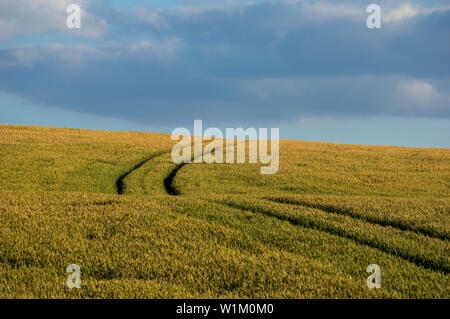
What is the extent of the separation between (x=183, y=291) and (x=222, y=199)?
8.10m

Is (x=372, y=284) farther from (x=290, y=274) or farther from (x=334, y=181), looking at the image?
(x=334, y=181)

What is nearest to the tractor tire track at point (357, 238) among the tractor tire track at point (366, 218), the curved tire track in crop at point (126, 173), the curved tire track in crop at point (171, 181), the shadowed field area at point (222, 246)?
the shadowed field area at point (222, 246)

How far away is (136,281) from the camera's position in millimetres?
9492

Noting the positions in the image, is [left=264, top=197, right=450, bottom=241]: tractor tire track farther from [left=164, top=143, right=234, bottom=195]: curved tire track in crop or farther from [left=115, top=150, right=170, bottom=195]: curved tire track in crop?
[left=115, top=150, right=170, bottom=195]: curved tire track in crop

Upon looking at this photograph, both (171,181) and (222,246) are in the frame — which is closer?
(222,246)

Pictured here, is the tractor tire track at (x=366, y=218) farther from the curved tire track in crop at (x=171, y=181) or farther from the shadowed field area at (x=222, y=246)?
the curved tire track in crop at (x=171, y=181)

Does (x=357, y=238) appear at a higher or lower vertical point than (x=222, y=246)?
higher

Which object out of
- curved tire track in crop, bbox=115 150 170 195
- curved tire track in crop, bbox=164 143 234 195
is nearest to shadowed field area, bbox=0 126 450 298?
curved tire track in crop, bbox=115 150 170 195

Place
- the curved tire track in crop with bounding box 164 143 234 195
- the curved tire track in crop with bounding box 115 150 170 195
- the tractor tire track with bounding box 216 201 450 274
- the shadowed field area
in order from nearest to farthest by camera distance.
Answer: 1. the shadowed field area
2. the tractor tire track with bounding box 216 201 450 274
3. the curved tire track in crop with bounding box 164 143 234 195
4. the curved tire track in crop with bounding box 115 150 170 195

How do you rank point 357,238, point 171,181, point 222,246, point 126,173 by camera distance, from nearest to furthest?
point 222,246, point 357,238, point 171,181, point 126,173

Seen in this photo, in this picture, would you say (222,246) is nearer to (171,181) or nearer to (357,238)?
(357,238)

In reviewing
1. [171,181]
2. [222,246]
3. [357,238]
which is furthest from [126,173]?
[357,238]

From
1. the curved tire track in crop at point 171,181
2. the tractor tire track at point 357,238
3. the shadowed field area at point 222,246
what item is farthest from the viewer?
the curved tire track in crop at point 171,181

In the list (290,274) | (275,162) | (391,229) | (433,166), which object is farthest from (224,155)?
(290,274)
